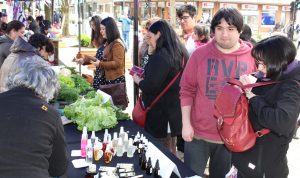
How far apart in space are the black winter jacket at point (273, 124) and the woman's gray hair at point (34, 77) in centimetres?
113

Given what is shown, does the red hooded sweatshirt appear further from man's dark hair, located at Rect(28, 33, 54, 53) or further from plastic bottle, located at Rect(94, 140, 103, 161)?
man's dark hair, located at Rect(28, 33, 54, 53)

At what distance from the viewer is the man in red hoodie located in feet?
8.29

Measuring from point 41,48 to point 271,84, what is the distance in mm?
3377

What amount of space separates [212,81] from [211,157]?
626 mm

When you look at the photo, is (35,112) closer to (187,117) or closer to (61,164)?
(61,164)

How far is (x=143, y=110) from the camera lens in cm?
336

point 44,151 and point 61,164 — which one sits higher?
point 44,151

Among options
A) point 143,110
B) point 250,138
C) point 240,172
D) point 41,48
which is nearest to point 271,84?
point 250,138

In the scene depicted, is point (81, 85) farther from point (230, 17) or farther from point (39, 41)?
point (230, 17)

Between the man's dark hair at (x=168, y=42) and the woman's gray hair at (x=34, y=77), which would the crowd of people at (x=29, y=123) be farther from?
the man's dark hair at (x=168, y=42)

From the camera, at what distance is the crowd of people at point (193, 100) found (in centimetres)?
165

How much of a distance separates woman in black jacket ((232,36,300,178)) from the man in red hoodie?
53 cm

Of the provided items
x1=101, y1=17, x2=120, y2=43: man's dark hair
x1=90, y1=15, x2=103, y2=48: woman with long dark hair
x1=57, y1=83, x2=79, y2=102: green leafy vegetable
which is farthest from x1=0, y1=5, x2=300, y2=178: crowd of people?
x1=90, y1=15, x2=103, y2=48: woman with long dark hair

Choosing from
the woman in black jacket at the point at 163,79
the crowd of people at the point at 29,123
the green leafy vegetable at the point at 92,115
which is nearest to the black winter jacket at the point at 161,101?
the woman in black jacket at the point at 163,79
